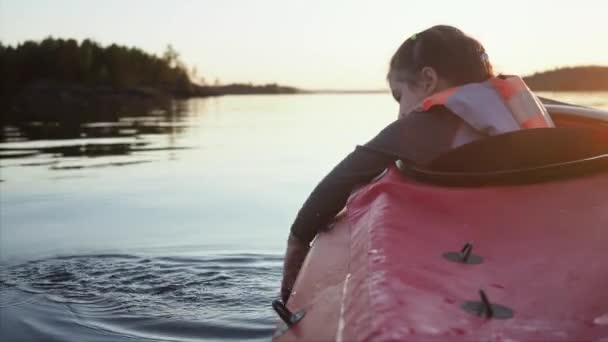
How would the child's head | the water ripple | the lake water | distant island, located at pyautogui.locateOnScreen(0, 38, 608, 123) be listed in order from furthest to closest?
distant island, located at pyautogui.locateOnScreen(0, 38, 608, 123), the lake water, the water ripple, the child's head

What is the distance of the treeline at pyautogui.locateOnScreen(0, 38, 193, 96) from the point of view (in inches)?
2586

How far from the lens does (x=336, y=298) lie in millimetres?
1681

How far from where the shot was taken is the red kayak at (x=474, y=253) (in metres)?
1.36

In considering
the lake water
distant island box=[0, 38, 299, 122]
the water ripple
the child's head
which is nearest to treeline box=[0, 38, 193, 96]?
distant island box=[0, 38, 299, 122]

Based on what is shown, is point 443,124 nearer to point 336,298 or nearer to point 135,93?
point 336,298

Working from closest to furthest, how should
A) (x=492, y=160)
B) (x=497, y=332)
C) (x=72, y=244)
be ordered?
(x=497, y=332)
(x=492, y=160)
(x=72, y=244)

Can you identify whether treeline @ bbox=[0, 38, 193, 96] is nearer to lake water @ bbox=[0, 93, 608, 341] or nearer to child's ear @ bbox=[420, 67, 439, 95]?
lake water @ bbox=[0, 93, 608, 341]

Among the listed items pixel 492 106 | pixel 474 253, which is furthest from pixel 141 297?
pixel 474 253

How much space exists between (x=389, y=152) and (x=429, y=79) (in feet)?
1.31

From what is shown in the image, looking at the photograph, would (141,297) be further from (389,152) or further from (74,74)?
(74,74)

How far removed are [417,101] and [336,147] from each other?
9545mm

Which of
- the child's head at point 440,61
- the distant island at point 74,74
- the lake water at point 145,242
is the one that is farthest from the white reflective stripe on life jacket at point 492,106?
the distant island at point 74,74

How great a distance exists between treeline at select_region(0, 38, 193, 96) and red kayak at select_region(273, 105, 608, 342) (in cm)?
6464

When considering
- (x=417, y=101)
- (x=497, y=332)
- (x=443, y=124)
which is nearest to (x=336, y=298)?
(x=497, y=332)
